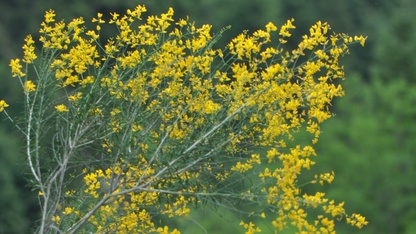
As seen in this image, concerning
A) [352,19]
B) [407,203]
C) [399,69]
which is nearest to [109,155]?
[407,203]

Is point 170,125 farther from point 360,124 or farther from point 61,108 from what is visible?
point 360,124

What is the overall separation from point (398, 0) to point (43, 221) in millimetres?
39451

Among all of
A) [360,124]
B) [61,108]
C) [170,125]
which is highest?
[360,124]

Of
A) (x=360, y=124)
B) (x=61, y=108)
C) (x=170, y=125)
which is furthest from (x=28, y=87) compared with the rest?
(x=360, y=124)

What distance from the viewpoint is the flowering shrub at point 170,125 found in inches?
299

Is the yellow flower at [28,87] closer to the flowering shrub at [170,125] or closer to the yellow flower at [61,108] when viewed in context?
the flowering shrub at [170,125]

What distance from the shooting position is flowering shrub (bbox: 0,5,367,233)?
7.60 m

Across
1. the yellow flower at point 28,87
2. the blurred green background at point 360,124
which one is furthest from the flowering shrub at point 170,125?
the blurred green background at point 360,124

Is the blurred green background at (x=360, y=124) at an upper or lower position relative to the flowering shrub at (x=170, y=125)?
upper

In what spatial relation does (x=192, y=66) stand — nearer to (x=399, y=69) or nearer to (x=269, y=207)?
(x=269, y=207)

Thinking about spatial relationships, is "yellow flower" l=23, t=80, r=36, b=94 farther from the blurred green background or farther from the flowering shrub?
the blurred green background

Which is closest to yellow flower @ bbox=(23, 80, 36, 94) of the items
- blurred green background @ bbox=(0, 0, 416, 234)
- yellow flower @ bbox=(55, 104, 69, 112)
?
yellow flower @ bbox=(55, 104, 69, 112)

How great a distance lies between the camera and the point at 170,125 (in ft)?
25.8

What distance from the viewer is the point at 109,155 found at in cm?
789
